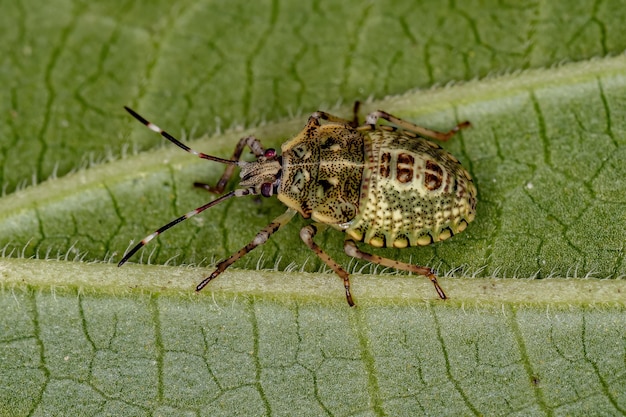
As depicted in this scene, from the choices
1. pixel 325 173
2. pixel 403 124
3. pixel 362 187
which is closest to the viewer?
pixel 362 187

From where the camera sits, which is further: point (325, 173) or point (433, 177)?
point (325, 173)

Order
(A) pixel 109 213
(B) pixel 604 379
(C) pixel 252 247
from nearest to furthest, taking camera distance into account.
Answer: (B) pixel 604 379, (C) pixel 252 247, (A) pixel 109 213

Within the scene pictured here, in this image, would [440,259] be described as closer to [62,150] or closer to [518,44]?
[518,44]

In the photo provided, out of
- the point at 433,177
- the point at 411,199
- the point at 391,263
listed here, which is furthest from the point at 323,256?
the point at 433,177

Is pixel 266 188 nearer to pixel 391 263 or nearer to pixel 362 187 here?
pixel 362 187

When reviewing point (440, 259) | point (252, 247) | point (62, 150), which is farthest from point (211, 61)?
point (440, 259)

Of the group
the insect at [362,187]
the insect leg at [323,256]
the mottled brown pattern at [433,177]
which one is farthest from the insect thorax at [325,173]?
the mottled brown pattern at [433,177]
